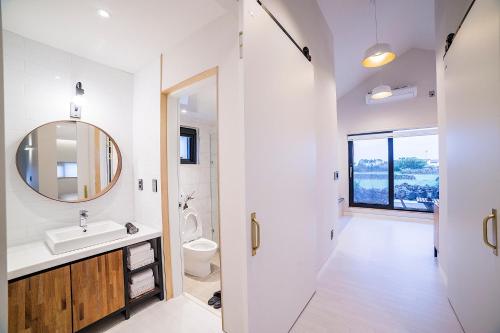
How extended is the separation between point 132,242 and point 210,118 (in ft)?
6.90

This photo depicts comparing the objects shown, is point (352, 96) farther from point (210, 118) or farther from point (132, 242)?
point (132, 242)

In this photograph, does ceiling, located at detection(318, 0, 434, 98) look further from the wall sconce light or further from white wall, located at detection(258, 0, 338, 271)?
the wall sconce light

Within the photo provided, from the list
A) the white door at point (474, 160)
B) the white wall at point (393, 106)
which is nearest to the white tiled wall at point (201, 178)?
the white door at point (474, 160)

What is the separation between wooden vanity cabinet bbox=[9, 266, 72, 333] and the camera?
1.21m

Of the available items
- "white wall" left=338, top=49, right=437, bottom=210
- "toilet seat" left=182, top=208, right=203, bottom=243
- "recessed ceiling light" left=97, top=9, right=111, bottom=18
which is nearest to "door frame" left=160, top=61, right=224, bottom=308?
"recessed ceiling light" left=97, top=9, right=111, bottom=18

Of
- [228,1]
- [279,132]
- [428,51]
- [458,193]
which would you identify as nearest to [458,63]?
[458,193]

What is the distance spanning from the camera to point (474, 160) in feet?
4.07

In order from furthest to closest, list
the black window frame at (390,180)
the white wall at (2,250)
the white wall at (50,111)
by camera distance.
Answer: the black window frame at (390,180)
the white wall at (50,111)
the white wall at (2,250)

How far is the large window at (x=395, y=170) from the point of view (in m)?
4.23

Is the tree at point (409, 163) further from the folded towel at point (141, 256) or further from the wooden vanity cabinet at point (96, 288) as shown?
the wooden vanity cabinet at point (96, 288)

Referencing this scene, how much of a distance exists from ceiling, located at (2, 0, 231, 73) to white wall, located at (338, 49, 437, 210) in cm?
431

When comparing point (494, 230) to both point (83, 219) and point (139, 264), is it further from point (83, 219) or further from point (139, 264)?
point (83, 219)

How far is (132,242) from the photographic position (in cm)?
173

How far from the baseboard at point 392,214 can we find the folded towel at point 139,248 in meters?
4.64
